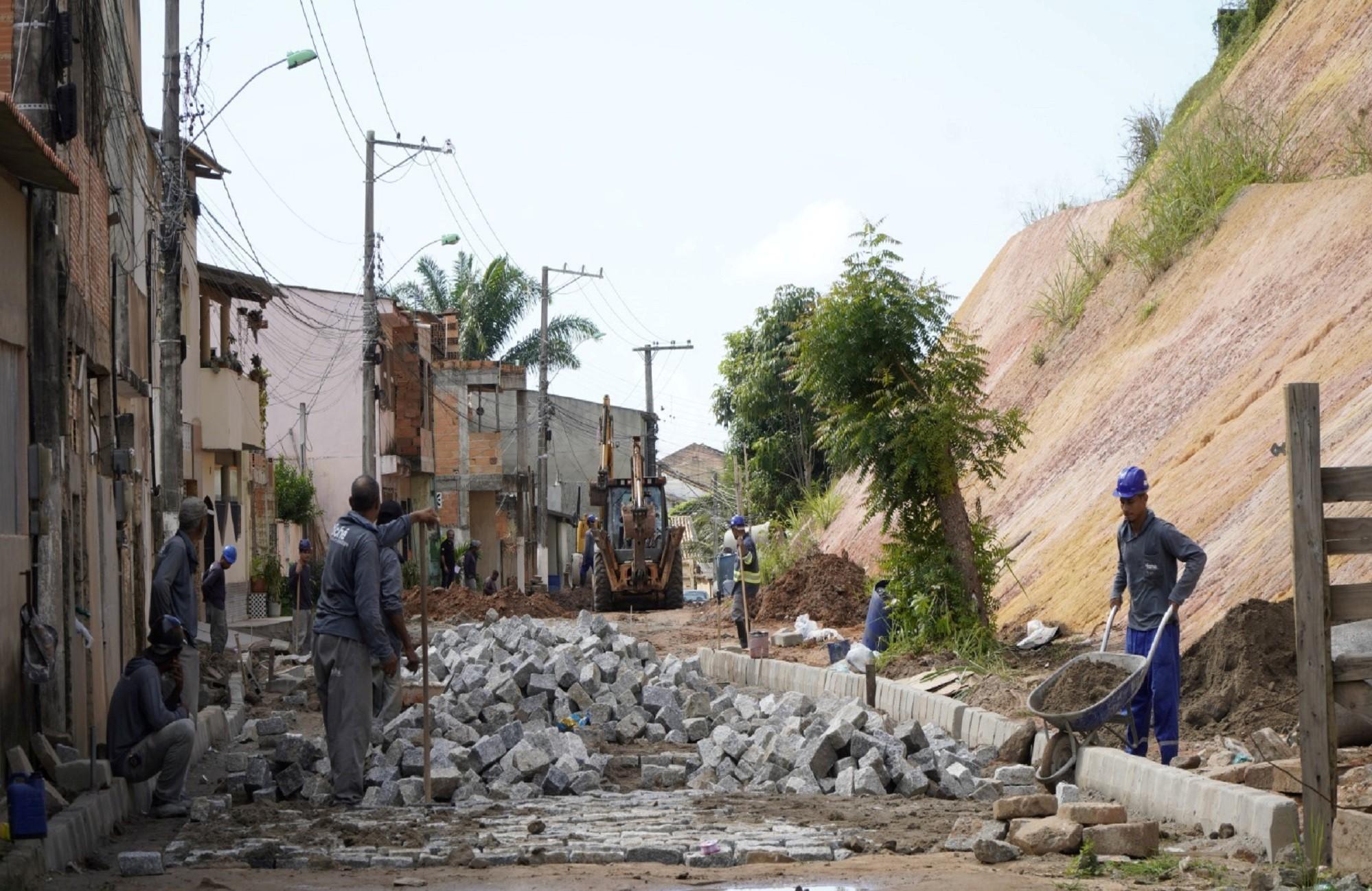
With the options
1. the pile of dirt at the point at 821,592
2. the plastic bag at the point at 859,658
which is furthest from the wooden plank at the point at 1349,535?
the pile of dirt at the point at 821,592

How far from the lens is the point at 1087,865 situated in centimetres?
696

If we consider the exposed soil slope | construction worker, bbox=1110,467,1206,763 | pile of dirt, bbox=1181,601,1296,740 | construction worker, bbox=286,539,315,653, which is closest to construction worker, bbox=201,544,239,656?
construction worker, bbox=286,539,315,653

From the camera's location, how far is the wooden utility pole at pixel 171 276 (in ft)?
57.5

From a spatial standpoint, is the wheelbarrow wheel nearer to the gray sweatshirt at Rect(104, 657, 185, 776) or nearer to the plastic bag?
the plastic bag

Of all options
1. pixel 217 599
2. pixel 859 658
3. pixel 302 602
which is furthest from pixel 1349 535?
pixel 302 602

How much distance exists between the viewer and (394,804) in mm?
9688

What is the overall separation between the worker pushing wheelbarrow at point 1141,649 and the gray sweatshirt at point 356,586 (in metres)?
3.99

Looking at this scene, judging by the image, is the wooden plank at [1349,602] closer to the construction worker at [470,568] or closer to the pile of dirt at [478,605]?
the pile of dirt at [478,605]

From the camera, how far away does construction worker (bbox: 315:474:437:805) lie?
979 cm

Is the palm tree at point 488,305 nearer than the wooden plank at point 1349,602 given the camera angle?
No

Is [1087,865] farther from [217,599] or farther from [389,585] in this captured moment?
[217,599]

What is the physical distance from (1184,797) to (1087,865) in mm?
1163

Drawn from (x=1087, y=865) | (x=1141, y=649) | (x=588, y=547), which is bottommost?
(x=1087, y=865)

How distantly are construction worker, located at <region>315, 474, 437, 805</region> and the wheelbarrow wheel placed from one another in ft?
12.8
